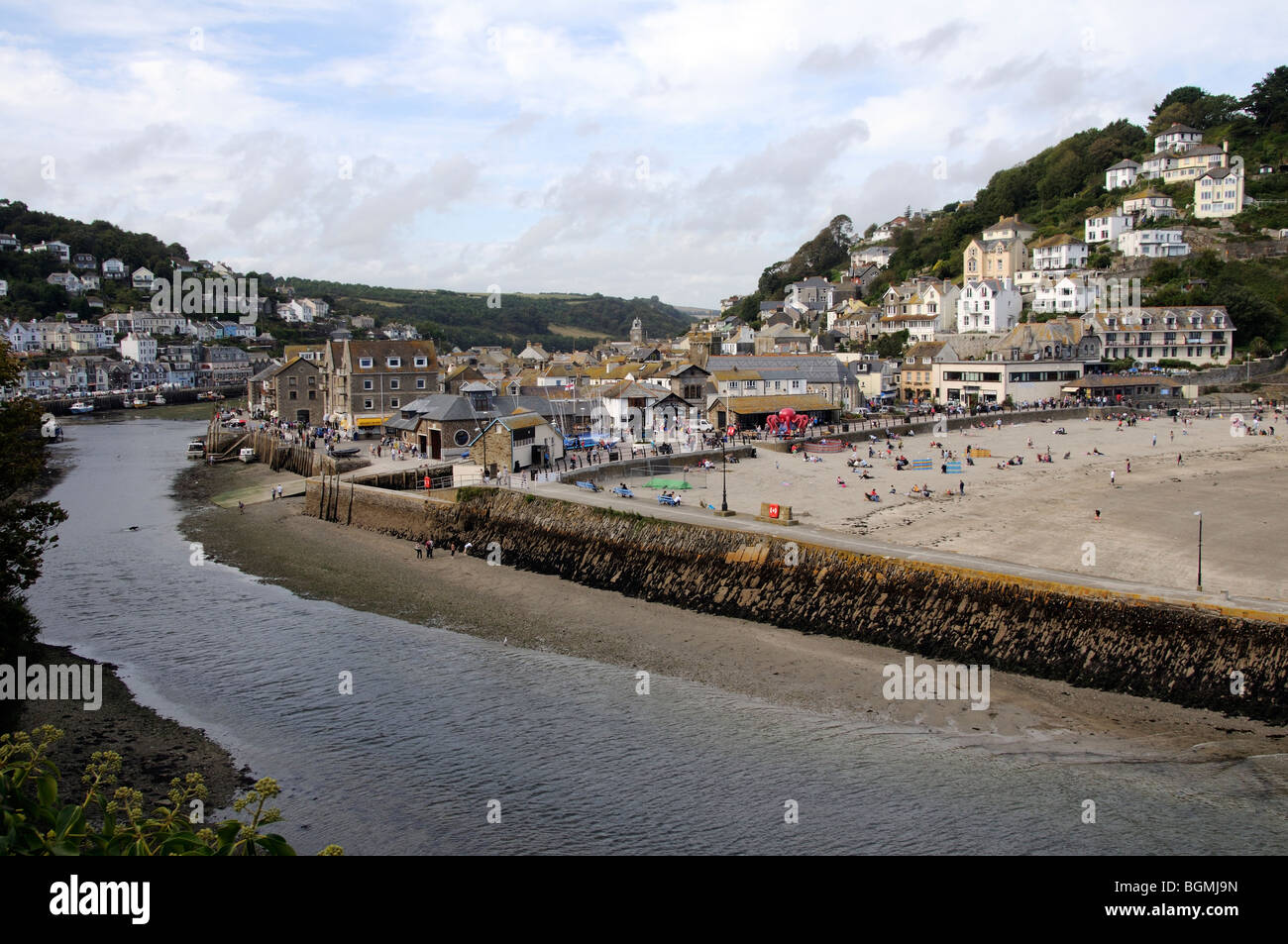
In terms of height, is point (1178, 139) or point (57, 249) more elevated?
point (1178, 139)

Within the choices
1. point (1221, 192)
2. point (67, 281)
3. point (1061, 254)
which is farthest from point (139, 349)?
point (1221, 192)

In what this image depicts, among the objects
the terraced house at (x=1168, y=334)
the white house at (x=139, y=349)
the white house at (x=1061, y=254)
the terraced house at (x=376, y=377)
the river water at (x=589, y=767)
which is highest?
the white house at (x=1061, y=254)

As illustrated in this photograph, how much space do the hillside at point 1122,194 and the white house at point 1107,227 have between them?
1849 millimetres

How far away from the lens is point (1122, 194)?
101 meters

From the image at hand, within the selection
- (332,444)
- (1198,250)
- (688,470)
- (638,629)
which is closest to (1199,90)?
(1198,250)

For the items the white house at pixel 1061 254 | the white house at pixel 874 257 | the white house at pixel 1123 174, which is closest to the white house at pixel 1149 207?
the white house at pixel 1061 254

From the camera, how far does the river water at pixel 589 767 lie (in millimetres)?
13234

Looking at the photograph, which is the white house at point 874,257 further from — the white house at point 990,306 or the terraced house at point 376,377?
the terraced house at point 376,377

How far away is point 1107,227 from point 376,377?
77.4m

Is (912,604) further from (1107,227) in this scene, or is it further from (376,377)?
(1107,227)

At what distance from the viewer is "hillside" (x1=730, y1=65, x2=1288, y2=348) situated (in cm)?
8288

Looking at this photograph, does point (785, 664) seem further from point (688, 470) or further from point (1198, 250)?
point (1198, 250)

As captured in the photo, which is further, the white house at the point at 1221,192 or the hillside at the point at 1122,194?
the white house at the point at 1221,192
